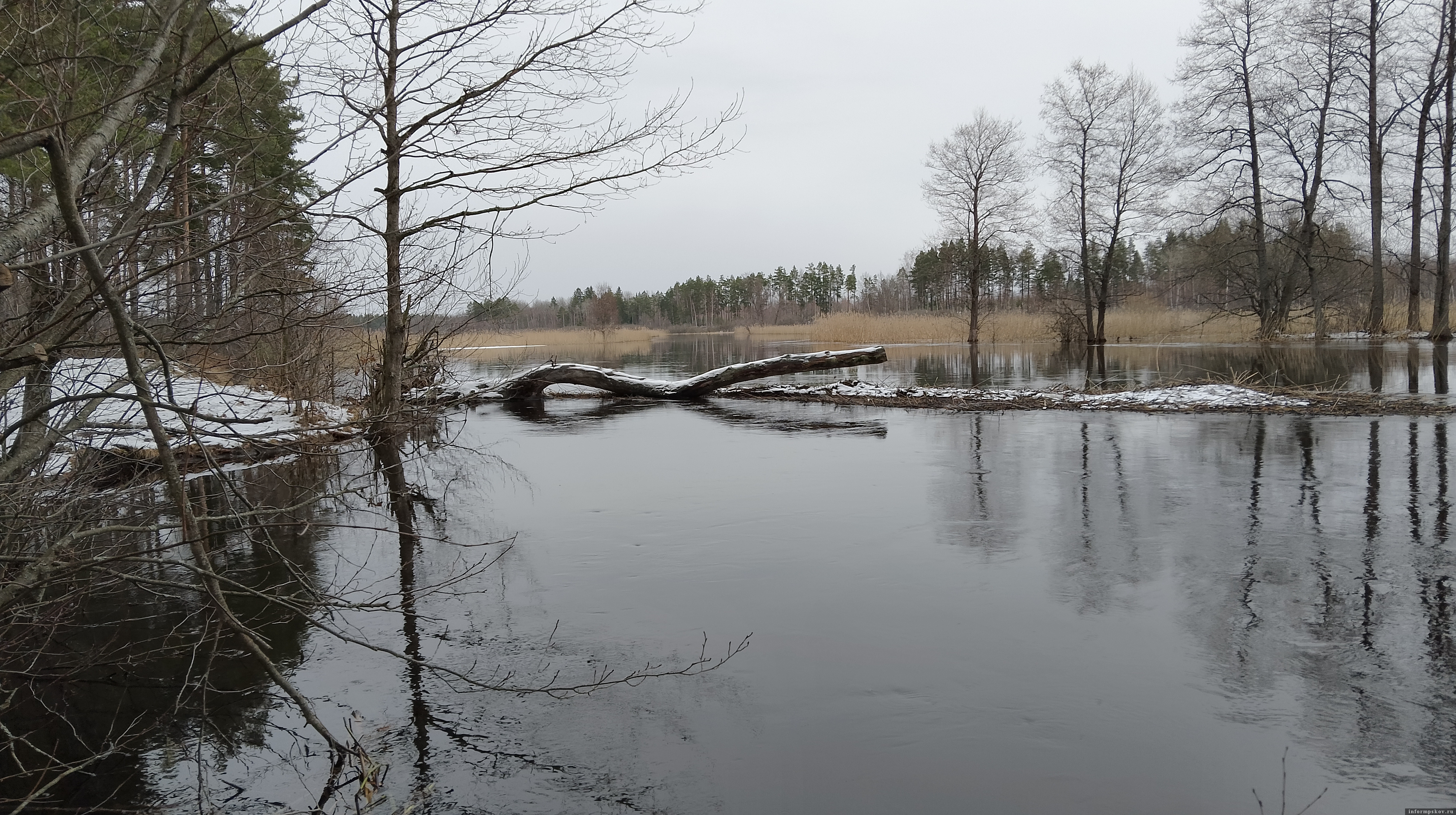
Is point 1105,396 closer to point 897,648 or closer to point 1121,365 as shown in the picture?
point 1121,365

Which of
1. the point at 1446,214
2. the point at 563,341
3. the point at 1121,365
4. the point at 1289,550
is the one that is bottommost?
the point at 1289,550

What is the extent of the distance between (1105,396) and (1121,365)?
10659 millimetres

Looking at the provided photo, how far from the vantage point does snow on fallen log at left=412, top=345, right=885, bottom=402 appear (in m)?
17.7

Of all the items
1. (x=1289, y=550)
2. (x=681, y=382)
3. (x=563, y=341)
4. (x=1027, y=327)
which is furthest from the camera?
(x=563, y=341)

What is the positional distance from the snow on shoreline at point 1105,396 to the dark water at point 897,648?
4.78 metres

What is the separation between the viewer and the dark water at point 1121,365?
1695cm

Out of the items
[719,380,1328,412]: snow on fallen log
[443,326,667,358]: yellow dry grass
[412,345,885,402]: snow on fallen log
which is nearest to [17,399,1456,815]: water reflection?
[719,380,1328,412]: snow on fallen log

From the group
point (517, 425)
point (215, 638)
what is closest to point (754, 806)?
point (215, 638)

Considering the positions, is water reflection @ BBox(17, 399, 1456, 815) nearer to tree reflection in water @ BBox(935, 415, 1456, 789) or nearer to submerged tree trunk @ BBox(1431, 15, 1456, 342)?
tree reflection in water @ BBox(935, 415, 1456, 789)

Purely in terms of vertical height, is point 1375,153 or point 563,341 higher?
point 1375,153

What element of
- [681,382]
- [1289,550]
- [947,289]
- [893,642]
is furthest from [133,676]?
[947,289]

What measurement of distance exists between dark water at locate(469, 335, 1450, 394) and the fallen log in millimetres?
2788

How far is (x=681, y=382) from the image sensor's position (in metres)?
18.7

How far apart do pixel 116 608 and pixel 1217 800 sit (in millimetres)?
6162
